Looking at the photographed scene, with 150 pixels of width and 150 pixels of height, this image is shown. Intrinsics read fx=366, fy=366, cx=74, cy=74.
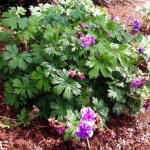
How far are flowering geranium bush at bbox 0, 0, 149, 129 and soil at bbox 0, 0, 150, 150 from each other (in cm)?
10

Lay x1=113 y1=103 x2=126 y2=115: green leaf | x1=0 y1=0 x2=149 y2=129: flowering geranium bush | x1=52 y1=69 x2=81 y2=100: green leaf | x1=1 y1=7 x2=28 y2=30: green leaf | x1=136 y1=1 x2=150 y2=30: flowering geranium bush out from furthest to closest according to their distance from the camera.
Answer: x1=136 y1=1 x2=150 y2=30: flowering geranium bush
x1=1 y1=7 x2=28 y2=30: green leaf
x1=113 y1=103 x2=126 y2=115: green leaf
x1=0 y1=0 x2=149 y2=129: flowering geranium bush
x1=52 y1=69 x2=81 y2=100: green leaf

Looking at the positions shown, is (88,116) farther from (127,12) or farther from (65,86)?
(127,12)

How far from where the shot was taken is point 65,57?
323 cm

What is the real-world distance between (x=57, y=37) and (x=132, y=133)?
1.17 meters

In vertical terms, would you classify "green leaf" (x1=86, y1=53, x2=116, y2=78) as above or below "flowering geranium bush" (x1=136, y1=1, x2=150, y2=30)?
above

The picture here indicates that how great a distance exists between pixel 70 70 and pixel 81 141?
0.64 metres

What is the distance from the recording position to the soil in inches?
122

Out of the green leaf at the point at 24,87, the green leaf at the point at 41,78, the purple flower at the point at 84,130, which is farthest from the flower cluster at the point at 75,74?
the purple flower at the point at 84,130

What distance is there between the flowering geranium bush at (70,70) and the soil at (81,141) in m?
0.10

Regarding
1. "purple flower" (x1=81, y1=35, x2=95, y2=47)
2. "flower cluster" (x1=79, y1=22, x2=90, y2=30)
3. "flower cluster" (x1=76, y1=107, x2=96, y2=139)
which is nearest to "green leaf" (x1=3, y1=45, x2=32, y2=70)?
"purple flower" (x1=81, y1=35, x2=95, y2=47)

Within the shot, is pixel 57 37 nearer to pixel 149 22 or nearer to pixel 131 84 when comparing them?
pixel 131 84

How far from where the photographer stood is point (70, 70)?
318cm

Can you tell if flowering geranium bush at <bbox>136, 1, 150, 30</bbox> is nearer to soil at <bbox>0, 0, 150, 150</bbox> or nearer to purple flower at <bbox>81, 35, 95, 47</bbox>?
soil at <bbox>0, 0, 150, 150</bbox>

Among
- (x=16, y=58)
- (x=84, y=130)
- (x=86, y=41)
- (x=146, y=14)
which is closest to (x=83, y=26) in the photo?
(x=86, y=41)
